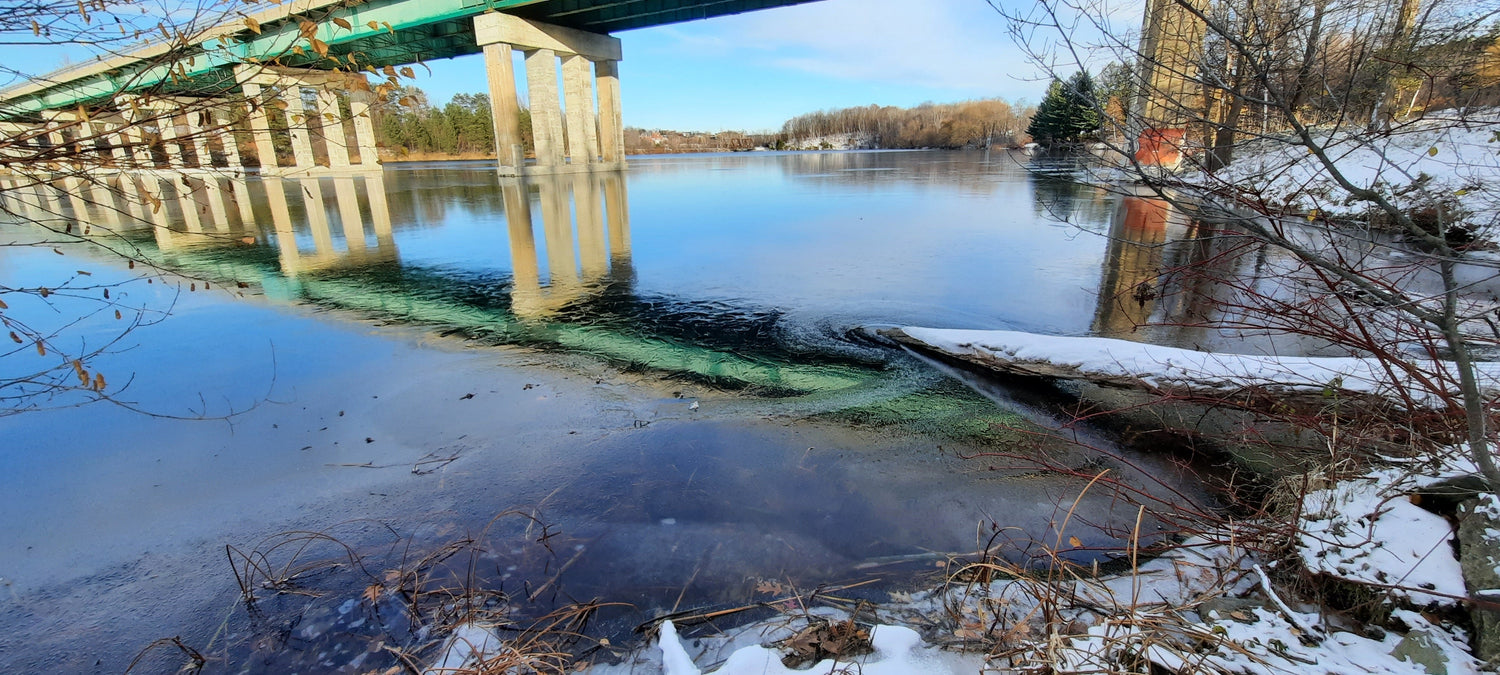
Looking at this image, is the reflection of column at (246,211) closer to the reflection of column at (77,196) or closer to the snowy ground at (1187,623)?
the reflection of column at (77,196)

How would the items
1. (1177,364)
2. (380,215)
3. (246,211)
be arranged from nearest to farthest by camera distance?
1. (1177,364)
2. (380,215)
3. (246,211)

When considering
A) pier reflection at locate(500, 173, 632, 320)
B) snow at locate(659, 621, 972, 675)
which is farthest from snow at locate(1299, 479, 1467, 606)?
pier reflection at locate(500, 173, 632, 320)

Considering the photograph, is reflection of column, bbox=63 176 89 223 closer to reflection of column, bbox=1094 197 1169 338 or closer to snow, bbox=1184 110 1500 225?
snow, bbox=1184 110 1500 225

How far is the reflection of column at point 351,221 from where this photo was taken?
13.1 metres

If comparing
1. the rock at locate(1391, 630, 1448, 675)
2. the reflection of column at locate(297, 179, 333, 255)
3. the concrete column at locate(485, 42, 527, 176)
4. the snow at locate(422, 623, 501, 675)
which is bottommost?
the snow at locate(422, 623, 501, 675)

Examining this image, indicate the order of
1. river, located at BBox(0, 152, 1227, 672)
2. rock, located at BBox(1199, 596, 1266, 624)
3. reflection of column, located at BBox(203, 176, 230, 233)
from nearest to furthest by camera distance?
rock, located at BBox(1199, 596, 1266, 624) → river, located at BBox(0, 152, 1227, 672) → reflection of column, located at BBox(203, 176, 230, 233)

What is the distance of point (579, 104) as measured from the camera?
37000 mm

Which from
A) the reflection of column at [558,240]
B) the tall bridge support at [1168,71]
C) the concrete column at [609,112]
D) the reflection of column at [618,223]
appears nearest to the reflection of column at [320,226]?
the reflection of column at [558,240]

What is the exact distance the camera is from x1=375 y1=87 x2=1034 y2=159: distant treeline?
7656 centimetres

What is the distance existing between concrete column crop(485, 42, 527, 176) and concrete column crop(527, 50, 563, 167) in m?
0.96

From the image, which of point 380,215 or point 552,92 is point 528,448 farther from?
point 552,92

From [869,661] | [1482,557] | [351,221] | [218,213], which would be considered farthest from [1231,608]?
[218,213]

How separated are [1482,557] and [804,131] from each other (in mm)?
152646

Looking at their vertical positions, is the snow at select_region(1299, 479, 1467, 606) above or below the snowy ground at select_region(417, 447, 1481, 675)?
above
